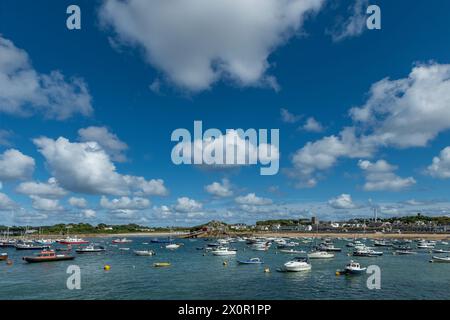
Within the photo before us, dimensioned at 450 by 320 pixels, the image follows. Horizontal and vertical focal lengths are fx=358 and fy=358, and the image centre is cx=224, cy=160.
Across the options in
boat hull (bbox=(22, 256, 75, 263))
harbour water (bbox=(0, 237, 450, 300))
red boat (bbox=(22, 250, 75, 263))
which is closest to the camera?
harbour water (bbox=(0, 237, 450, 300))

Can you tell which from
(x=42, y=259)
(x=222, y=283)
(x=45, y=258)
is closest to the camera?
(x=222, y=283)

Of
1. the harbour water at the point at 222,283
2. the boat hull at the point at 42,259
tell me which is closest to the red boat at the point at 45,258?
the boat hull at the point at 42,259

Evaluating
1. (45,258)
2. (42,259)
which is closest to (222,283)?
(42,259)

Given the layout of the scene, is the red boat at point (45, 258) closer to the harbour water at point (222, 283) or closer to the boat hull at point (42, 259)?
the boat hull at point (42, 259)

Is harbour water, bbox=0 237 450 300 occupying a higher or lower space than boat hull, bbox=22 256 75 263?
higher

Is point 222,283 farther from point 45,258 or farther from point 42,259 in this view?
point 45,258

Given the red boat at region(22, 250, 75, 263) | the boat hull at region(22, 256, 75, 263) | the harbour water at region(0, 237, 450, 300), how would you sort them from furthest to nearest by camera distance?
the red boat at region(22, 250, 75, 263) → the boat hull at region(22, 256, 75, 263) → the harbour water at region(0, 237, 450, 300)

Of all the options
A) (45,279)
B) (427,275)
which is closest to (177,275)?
(45,279)

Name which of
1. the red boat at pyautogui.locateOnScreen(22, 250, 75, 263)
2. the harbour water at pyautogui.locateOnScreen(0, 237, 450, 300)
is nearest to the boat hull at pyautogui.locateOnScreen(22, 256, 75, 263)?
the red boat at pyautogui.locateOnScreen(22, 250, 75, 263)

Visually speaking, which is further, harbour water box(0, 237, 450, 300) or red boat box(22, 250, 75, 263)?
red boat box(22, 250, 75, 263)

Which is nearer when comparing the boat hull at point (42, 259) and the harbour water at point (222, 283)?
the harbour water at point (222, 283)

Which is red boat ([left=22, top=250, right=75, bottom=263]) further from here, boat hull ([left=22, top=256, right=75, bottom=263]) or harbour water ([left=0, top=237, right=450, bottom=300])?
harbour water ([left=0, top=237, right=450, bottom=300])
